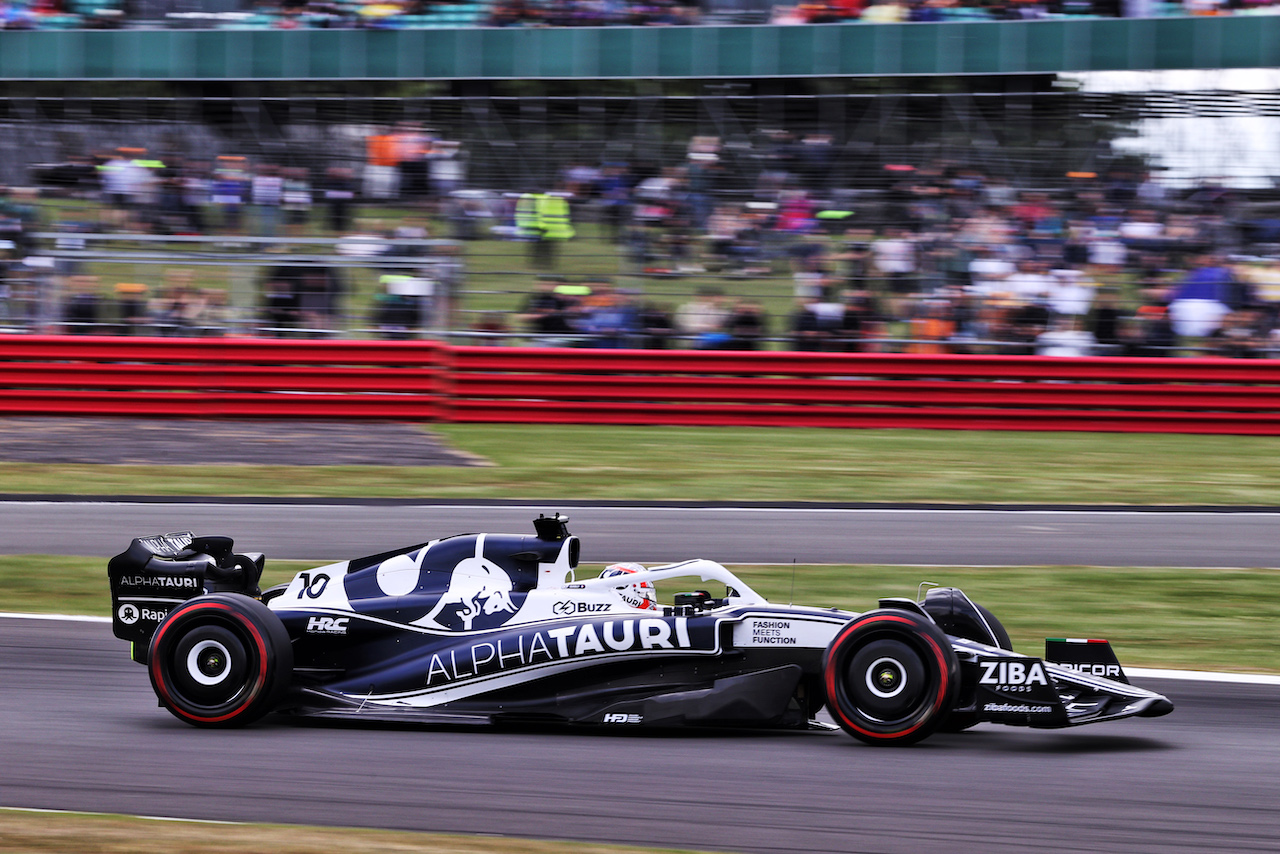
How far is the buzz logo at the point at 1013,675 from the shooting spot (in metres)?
5.48

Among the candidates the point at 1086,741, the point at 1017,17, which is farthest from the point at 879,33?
the point at 1086,741

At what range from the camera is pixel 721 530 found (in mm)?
11188

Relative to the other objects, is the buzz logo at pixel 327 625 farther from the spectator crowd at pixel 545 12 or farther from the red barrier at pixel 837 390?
the spectator crowd at pixel 545 12

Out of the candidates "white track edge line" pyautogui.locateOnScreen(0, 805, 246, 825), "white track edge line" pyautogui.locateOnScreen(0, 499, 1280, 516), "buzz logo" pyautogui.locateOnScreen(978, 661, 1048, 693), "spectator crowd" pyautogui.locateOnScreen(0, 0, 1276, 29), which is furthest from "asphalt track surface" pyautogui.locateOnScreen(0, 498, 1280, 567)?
"spectator crowd" pyautogui.locateOnScreen(0, 0, 1276, 29)

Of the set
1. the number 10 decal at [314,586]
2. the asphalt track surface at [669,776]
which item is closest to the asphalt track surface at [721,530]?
the asphalt track surface at [669,776]

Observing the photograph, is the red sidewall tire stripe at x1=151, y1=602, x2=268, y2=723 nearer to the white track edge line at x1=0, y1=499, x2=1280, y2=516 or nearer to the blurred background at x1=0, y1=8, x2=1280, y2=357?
the white track edge line at x1=0, y1=499, x2=1280, y2=516

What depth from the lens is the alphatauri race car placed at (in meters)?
5.57

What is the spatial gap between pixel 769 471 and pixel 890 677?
7.90m

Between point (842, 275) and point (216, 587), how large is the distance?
34.6 ft

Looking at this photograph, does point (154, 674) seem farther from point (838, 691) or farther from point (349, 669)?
point (838, 691)

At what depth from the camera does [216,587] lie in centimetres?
647

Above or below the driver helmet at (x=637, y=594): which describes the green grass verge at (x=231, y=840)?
below

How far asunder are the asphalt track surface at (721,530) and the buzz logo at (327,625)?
13.2ft

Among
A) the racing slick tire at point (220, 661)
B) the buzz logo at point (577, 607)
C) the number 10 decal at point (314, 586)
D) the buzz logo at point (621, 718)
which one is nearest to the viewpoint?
the buzz logo at point (621, 718)
